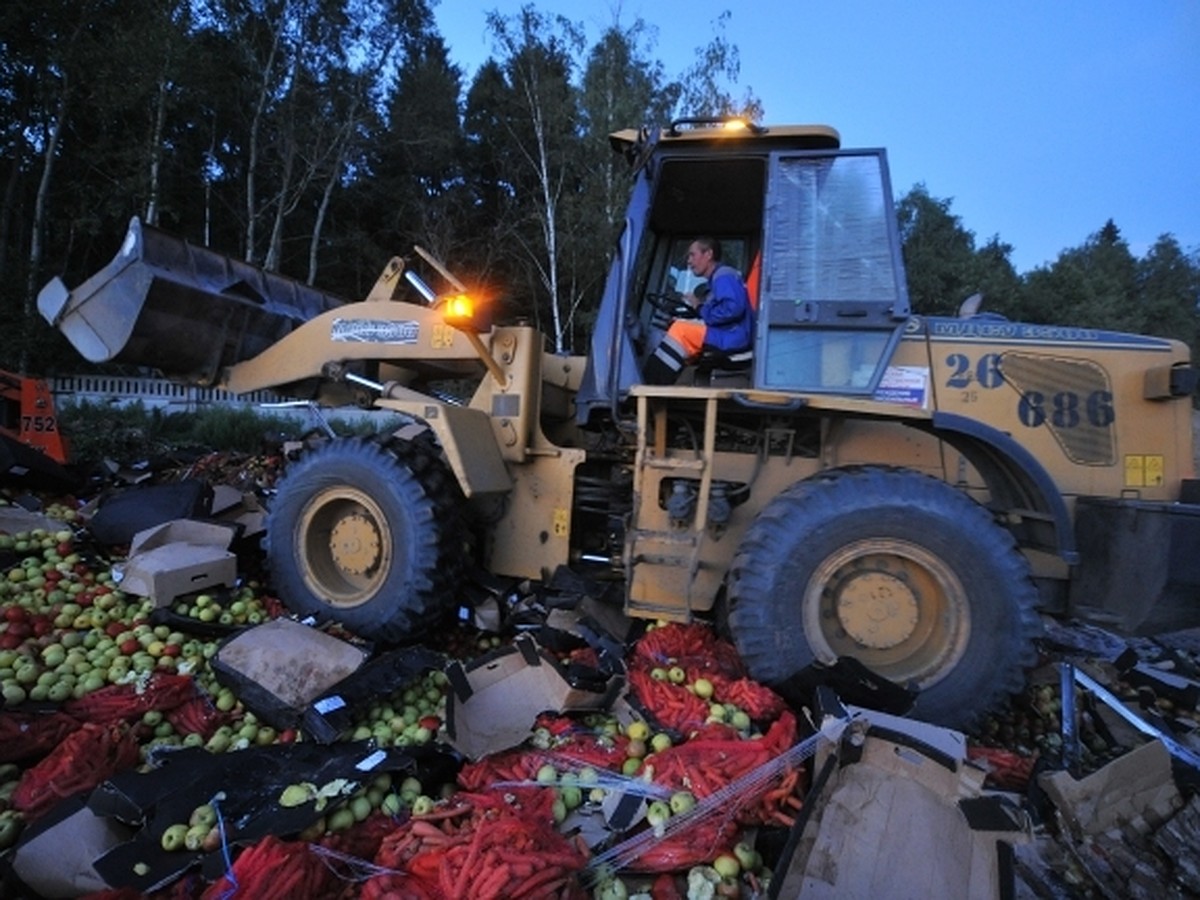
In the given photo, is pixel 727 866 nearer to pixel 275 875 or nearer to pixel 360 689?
pixel 275 875

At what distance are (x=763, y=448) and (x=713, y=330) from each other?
75 cm

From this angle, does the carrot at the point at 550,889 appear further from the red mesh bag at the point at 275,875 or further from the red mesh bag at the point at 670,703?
the red mesh bag at the point at 670,703

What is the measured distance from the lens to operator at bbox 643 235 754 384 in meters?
3.90

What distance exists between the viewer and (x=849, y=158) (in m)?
3.66

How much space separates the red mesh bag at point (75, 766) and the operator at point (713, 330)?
305 cm

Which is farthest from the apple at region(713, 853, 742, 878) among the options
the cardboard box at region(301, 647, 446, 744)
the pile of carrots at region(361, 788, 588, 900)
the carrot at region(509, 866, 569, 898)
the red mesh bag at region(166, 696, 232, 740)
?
the red mesh bag at region(166, 696, 232, 740)

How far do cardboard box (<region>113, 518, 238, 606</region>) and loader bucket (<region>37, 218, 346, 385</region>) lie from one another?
112 cm

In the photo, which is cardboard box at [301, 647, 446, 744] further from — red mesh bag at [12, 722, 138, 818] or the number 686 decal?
the number 686 decal

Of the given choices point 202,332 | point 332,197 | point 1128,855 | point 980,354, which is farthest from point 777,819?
point 332,197

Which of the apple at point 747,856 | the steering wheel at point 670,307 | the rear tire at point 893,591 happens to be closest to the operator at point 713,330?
the steering wheel at point 670,307

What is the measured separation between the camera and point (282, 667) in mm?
3242

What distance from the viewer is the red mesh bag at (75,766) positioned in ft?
8.09

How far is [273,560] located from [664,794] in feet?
9.56

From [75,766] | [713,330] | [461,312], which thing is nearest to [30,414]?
[461,312]
